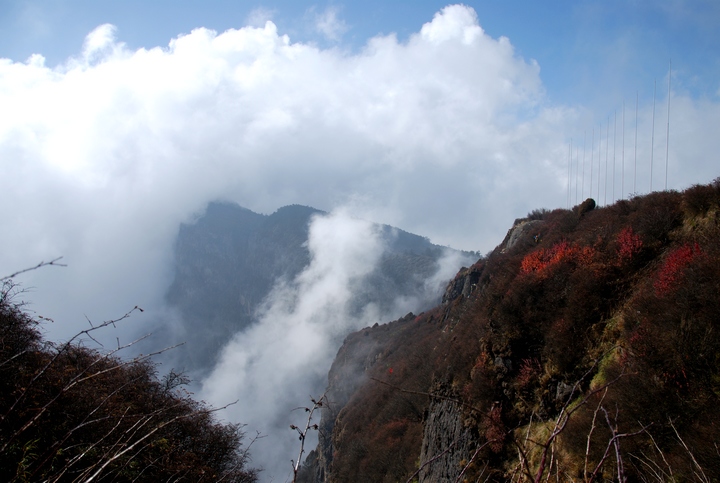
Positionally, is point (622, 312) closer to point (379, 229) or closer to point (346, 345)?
point (346, 345)

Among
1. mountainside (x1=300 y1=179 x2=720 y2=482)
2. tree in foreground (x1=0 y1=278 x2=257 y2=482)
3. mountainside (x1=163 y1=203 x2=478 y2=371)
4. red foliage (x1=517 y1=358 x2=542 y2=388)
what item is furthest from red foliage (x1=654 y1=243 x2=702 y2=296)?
mountainside (x1=163 y1=203 x2=478 y2=371)

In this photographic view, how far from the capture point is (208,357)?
153875mm

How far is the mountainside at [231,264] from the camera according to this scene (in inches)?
6265

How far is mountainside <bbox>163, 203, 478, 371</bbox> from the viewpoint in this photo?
159 meters

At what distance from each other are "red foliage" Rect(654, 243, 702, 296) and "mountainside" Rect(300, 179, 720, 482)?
55mm

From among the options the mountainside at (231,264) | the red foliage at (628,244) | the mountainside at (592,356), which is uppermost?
the mountainside at (231,264)

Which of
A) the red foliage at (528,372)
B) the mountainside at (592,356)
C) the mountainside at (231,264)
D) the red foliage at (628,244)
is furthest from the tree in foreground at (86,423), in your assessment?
the mountainside at (231,264)

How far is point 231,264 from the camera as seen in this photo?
179 meters

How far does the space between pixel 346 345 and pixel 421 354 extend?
3385 centimetres

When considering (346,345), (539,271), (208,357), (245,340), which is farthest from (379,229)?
(539,271)

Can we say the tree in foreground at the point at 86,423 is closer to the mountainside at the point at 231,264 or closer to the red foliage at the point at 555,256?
the red foliage at the point at 555,256

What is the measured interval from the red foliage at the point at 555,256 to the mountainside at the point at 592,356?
8 cm

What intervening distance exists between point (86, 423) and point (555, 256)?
18188 mm

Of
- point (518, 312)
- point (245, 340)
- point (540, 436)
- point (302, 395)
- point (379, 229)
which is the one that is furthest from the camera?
point (379, 229)
